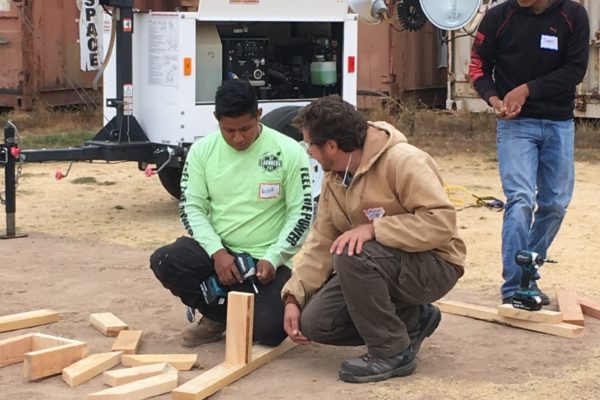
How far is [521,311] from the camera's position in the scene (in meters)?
5.59

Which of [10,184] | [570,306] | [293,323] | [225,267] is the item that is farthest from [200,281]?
[10,184]

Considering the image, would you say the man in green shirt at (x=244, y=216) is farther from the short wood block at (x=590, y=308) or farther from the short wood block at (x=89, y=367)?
the short wood block at (x=590, y=308)

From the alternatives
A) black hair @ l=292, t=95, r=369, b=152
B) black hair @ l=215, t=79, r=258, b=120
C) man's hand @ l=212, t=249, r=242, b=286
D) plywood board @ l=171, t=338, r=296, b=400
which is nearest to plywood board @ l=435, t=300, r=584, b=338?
plywood board @ l=171, t=338, r=296, b=400

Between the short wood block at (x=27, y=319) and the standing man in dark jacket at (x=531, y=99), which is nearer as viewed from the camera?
the short wood block at (x=27, y=319)

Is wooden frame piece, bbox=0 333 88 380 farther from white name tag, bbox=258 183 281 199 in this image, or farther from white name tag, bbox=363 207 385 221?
white name tag, bbox=363 207 385 221

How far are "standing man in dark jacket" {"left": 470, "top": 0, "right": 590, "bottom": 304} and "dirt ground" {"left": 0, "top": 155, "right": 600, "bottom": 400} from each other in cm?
59

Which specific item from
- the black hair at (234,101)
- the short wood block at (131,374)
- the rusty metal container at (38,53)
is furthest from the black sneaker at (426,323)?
the rusty metal container at (38,53)

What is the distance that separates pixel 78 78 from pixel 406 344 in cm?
1122

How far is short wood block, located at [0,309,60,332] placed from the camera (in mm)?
5648

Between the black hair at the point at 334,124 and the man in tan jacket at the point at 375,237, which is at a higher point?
the black hair at the point at 334,124

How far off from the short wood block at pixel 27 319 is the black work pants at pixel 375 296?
1.60 metres

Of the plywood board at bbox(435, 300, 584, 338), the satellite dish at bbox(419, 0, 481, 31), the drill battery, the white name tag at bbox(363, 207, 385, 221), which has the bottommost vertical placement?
the plywood board at bbox(435, 300, 584, 338)

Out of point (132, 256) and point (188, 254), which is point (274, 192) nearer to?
point (188, 254)

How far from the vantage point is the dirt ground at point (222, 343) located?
4.68 meters
